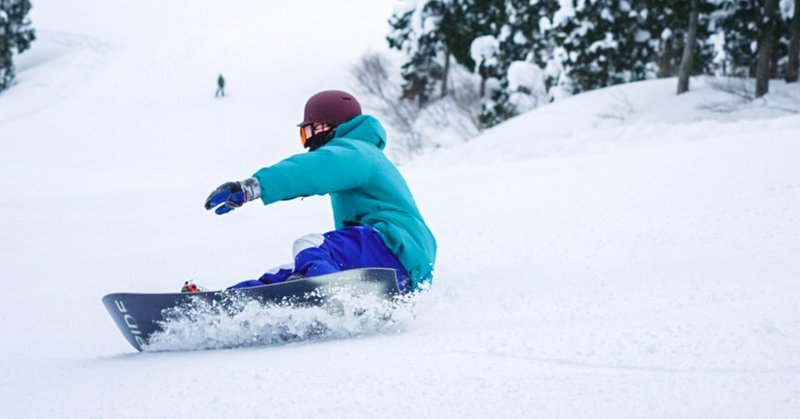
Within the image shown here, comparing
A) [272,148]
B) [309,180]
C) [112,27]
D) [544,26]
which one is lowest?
[272,148]

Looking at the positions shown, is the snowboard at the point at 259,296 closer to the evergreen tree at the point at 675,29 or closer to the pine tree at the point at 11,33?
the evergreen tree at the point at 675,29

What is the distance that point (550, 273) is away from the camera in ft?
12.2

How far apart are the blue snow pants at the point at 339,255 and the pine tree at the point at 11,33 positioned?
4177cm

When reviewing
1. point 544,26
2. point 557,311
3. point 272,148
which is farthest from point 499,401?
point 272,148

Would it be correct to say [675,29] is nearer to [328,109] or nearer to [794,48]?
[794,48]

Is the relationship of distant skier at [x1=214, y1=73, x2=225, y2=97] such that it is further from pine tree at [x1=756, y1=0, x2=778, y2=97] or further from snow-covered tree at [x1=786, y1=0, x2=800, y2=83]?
snow-covered tree at [x1=786, y1=0, x2=800, y2=83]

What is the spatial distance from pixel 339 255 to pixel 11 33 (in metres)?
46.0

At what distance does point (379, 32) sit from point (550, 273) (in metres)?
54.9

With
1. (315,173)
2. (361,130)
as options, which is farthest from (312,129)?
(315,173)

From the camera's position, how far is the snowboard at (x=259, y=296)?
2811 millimetres

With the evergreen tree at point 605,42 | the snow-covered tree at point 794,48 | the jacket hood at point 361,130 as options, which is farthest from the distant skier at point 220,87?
the jacket hood at point 361,130

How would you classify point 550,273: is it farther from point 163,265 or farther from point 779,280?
point 163,265

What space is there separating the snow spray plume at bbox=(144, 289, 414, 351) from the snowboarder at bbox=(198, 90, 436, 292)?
0.15 meters

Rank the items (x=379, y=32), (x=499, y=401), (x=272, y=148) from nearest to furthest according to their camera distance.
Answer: (x=499, y=401) < (x=272, y=148) < (x=379, y=32)
